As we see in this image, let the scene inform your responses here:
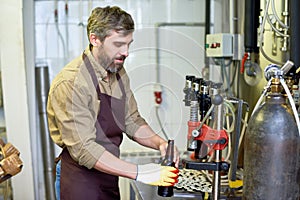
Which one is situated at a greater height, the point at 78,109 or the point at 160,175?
the point at 78,109

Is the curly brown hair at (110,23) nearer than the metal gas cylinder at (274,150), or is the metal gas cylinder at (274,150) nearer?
the metal gas cylinder at (274,150)

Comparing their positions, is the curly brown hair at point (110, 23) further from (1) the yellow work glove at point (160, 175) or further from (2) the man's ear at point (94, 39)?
(1) the yellow work glove at point (160, 175)

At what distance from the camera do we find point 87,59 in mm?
1492

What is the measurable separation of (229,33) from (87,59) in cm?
99

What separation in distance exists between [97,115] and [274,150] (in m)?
0.69

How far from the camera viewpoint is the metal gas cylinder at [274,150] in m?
1.01

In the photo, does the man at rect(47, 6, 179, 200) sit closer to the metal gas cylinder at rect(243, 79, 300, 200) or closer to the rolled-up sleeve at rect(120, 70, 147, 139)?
the rolled-up sleeve at rect(120, 70, 147, 139)

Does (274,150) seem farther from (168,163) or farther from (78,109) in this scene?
(78,109)

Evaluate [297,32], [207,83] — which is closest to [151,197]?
[207,83]

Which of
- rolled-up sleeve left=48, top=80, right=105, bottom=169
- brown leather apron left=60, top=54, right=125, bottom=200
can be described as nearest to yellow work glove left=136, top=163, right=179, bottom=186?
rolled-up sleeve left=48, top=80, right=105, bottom=169

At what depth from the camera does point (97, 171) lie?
1.56 m

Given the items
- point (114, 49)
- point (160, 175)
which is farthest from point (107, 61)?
point (160, 175)

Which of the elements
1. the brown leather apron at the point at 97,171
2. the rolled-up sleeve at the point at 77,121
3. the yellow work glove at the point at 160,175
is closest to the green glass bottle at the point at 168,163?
the yellow work glove at the point at 160,175

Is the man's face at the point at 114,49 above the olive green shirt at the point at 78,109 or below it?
above
